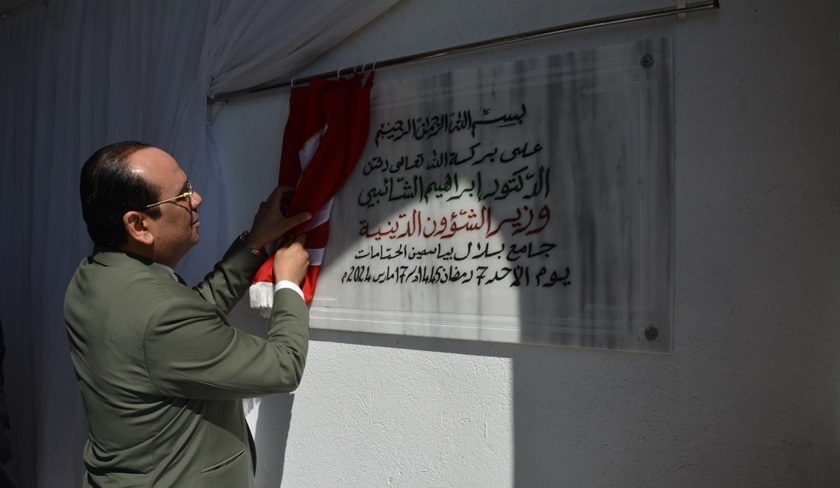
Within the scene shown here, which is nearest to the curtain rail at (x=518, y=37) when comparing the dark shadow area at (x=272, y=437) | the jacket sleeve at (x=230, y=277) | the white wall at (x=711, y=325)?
the white wall at (x=711, y=325)

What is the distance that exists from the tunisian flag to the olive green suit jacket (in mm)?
245

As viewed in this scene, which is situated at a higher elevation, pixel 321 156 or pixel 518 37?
pixel 518 37

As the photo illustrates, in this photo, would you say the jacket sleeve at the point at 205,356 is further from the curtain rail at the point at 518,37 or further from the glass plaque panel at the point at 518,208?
the curtain rail at the point at 518,37

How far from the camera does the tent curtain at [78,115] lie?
1.80 m

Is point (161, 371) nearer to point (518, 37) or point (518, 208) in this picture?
point (518, 208)

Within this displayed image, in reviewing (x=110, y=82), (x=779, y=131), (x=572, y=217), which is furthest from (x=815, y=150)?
(x=110, y=82)

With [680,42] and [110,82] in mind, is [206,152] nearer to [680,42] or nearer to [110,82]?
[110,82]

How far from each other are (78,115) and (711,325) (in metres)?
2.16

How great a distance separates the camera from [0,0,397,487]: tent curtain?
180 cm

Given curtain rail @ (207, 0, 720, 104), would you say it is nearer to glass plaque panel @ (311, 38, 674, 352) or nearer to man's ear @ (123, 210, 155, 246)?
glass plaque panel @ (311, 38, 674, 352)

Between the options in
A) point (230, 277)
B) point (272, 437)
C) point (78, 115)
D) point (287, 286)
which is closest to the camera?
point (287, 286)

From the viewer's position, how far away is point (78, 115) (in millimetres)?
2301

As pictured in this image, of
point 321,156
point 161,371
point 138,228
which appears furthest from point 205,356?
point 321,156

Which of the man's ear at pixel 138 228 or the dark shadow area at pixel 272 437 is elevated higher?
the man's ear at pixel 138 228
